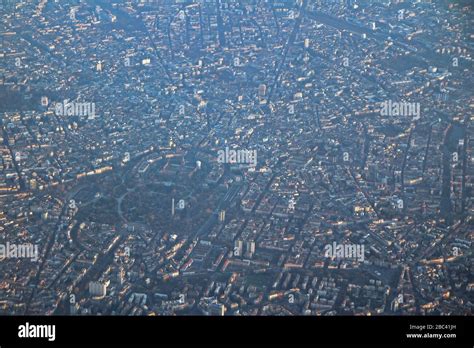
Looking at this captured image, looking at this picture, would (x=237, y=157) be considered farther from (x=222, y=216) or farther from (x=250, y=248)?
(x=250, y=248)

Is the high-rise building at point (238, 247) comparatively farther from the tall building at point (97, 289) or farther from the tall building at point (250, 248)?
the tall building at point (97, 289)

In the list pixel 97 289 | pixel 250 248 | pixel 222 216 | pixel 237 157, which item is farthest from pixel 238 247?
pixel 237 157

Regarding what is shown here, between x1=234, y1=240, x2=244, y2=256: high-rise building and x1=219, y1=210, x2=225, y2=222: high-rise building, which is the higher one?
x1=219, y1=210, x2=225, y2=222: high-rise building

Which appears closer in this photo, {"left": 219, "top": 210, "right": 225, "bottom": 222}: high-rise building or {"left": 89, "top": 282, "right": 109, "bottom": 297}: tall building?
{"left": 89, "top": 282, "right": 109, "bottom": 297}: tall building

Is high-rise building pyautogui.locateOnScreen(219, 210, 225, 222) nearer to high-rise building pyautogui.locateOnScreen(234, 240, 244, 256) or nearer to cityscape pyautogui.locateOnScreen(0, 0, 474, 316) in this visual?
cityscape pyautogui.locateOnScreen(0, 0, 474, 316)

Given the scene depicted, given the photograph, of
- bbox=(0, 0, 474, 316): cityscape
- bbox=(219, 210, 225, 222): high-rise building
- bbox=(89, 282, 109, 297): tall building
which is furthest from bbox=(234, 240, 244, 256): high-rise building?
bbox=(89, 282, 109, 297): tall building

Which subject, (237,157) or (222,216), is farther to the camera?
(237,157)

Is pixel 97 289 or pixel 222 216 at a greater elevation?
pixel 222 216

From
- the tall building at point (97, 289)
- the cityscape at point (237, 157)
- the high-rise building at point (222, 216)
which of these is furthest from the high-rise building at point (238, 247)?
the tall building at point (97, 289)
